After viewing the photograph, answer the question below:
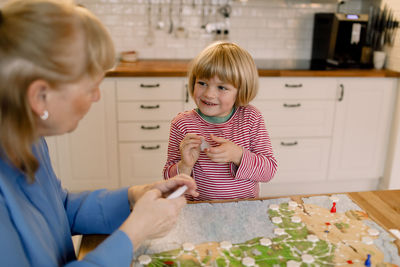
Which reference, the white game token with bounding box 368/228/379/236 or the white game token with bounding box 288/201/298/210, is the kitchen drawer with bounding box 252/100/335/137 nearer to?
the white game token with bounding box 288/201/298/210

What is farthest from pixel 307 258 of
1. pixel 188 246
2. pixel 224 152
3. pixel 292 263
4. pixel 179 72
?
pixel 179 72

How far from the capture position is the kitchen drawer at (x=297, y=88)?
2.66 metres

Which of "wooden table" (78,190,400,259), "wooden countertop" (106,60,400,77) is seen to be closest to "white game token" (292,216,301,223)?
"wooden table" (78,190,400,259)

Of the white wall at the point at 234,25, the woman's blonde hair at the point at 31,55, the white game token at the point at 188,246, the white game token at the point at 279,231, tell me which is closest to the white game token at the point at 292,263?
the white game token at the point at 279,231

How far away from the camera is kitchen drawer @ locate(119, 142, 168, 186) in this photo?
106 inches

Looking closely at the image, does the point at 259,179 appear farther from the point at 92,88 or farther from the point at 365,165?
the point at 365,165

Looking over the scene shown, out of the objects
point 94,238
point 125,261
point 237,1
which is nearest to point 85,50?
point 125,261

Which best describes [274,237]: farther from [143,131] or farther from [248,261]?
[143,131]

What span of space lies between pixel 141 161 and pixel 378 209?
6.18 ft

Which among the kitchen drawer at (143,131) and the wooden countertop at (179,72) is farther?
the kitchen drawer at (143,131)

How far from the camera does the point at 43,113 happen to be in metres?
0.65

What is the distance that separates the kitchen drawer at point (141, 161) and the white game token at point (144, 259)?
187 centimetres

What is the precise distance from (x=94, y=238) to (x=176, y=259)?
→ 10.1 inches

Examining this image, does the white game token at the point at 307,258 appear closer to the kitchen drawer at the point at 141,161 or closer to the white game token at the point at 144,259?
the white game token at the point at 144,259
